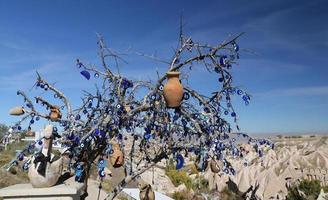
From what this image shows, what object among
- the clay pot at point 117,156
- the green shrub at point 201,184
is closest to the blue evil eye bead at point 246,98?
the clay pot at point 117,156

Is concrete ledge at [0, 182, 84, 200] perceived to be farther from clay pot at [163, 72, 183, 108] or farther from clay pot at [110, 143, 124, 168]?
clay pot at [163, 72, 183, 108]

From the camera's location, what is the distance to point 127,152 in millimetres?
4977

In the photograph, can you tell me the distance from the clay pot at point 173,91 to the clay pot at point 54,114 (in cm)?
137

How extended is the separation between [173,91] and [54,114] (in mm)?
1508

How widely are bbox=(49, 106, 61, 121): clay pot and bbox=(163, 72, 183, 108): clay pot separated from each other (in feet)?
4.48

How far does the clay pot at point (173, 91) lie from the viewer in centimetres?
389

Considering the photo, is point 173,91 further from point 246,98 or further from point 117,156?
point 117,156

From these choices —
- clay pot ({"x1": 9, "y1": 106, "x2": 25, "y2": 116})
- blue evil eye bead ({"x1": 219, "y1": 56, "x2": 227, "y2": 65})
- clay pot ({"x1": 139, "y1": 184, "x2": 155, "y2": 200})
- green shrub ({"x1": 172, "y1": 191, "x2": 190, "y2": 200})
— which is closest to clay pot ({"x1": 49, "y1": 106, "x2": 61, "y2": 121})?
clay pot ({"x1": 9, "y1": 106, "x2": 25, "y2": 116})

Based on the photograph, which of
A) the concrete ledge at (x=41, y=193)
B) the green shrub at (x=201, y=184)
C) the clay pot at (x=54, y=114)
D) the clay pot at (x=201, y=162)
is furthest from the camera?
the green shrub at (x=201, y=184)

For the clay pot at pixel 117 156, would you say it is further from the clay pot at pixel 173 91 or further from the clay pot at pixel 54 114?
the clay pot at pixel 173 91

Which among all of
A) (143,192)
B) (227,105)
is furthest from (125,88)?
(143,192)

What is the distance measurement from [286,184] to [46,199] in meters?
13.3

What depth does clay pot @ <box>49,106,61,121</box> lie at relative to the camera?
4.53 metres

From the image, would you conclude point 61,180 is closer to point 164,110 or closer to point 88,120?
point 88,120
